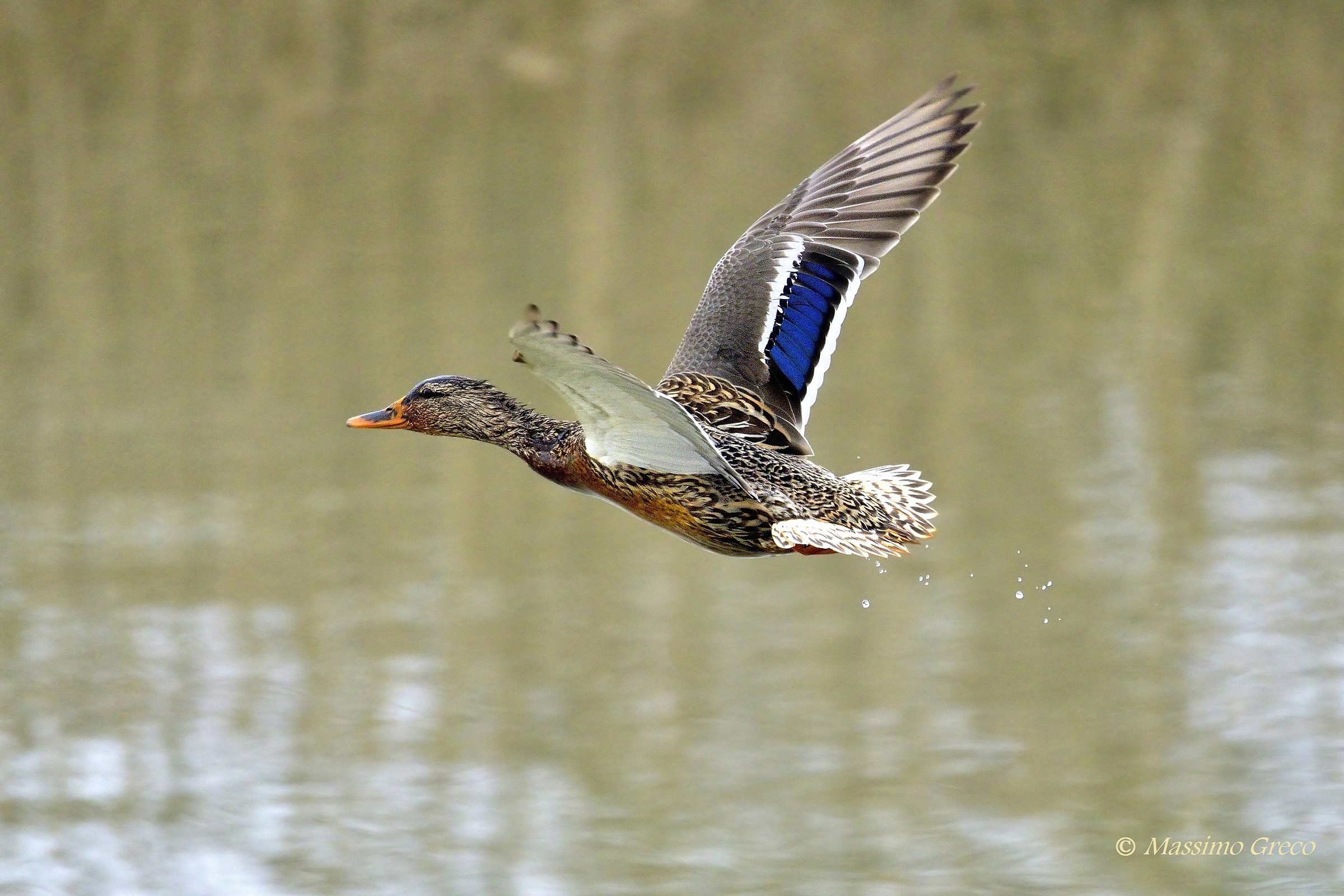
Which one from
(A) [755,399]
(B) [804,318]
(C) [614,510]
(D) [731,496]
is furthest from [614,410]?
(C) [614,510]

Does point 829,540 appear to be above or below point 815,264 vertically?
below

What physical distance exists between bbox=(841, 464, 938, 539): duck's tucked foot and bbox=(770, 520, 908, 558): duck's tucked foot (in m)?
0.30

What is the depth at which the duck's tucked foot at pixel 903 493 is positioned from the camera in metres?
5.39

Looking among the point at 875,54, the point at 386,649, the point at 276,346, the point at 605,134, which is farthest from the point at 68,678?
the point at 875,54

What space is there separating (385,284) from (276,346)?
145 centimetres

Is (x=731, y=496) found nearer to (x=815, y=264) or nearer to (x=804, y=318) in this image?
(x=804, y=318)

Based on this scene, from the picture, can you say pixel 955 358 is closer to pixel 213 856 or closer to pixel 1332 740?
pixel 1332 740

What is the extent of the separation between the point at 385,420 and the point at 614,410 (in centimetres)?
88

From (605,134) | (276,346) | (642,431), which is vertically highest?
(605,134)

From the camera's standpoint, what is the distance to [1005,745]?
14250 mm

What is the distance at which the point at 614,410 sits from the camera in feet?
15.8

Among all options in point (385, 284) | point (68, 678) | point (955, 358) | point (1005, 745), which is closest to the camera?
point (1005, 745)

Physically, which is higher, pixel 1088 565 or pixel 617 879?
pixel 1088 565

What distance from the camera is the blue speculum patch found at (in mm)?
5938
